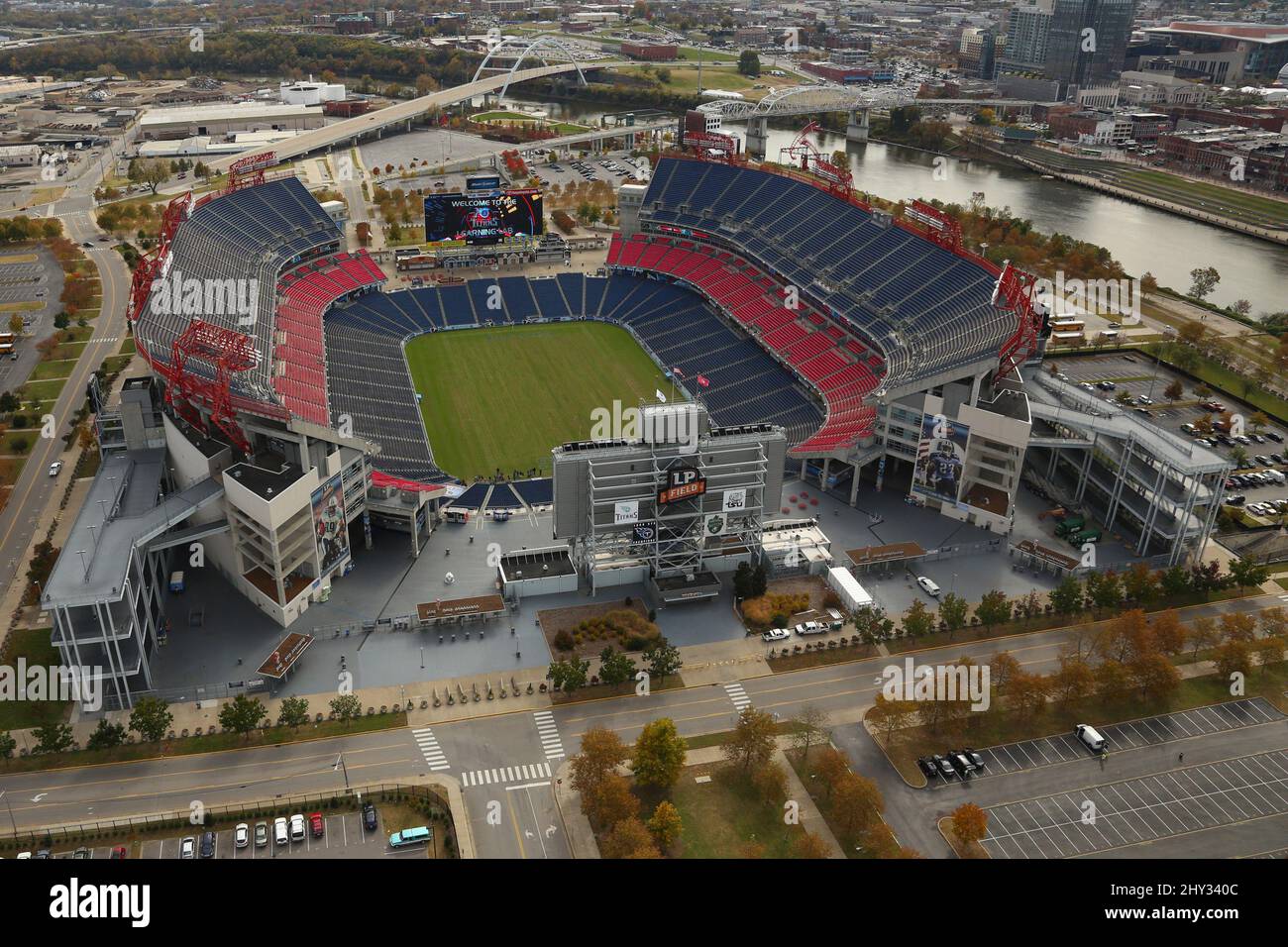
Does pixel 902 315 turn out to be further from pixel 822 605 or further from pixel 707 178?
pixel 707 178

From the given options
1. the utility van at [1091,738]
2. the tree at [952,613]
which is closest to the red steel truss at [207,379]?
the tree at [952,613]

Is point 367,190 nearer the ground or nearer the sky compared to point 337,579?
nearer the sky

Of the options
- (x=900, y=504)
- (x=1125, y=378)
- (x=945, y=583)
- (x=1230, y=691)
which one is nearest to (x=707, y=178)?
(x=1125, y=378)

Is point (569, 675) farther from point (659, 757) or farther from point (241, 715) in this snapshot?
point (241, 715)

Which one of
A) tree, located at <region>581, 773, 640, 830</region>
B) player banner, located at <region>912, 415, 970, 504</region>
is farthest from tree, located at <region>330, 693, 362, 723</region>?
player banner, located at <region>912, 415, 970, 504</region>

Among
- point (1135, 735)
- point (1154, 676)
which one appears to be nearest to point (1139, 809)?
point (1135, 735)

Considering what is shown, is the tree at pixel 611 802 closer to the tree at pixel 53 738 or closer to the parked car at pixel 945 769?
the parked car at pixel 945 769
